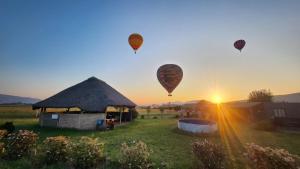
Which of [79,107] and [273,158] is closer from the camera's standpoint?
[273,158]

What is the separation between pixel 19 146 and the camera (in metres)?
8.55

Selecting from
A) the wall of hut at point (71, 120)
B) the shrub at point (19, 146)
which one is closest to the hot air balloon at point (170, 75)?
the wall of hut at point (71, 120)

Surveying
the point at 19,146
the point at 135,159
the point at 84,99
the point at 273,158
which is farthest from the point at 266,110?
the point at 19,146

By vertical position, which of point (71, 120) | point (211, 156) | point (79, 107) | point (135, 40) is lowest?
point (211, 156)

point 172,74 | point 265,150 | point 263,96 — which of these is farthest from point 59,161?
point 263,96

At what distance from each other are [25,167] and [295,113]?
39605 millimetres

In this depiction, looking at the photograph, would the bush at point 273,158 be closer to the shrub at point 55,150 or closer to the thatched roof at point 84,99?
the shrub at point 55,150

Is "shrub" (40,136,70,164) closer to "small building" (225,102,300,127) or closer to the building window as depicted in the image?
"small building" (225,102,300,127)

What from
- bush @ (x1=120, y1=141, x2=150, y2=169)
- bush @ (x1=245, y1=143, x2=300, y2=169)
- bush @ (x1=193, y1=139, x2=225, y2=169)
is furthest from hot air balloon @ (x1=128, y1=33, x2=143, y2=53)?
bush @ (x1=245, y1=143, x2=300, y2=169)

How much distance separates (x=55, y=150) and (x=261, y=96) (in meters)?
64.4

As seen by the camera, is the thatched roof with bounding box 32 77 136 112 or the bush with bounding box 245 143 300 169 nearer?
the bush with bounding box 245 143 300 169

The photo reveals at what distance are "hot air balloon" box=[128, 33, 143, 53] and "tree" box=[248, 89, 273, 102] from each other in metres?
53.8

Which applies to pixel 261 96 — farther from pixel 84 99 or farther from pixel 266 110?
pixel 84 99

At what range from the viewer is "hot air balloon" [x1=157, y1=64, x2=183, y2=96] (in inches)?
715
